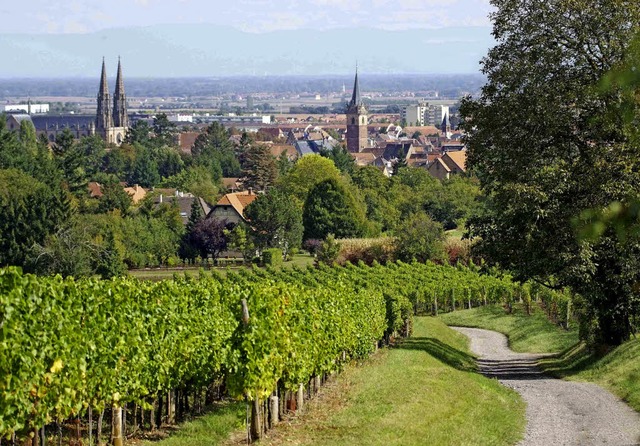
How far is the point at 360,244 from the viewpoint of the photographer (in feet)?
280

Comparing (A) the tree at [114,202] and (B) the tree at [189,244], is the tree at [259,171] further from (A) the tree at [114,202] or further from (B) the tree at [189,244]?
(B) the tree at [189,244]

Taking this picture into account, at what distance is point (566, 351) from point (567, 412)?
14184 mm

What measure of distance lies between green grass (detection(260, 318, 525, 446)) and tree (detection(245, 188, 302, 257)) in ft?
213

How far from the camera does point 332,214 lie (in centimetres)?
9656

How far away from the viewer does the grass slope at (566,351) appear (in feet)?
90.9

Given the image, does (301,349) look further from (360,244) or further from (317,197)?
(317,197)

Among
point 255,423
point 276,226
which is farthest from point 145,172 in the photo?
point 255,423

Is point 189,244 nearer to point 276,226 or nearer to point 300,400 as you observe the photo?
point 276,226

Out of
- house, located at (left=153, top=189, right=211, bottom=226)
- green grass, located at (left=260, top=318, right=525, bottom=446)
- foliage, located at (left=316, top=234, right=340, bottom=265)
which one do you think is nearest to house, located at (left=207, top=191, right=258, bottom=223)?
house, located at (left=153, top=189, right=211, bottom=226)

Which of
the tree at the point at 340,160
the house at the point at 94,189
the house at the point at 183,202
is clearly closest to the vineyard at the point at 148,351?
the house at the point at 183,202

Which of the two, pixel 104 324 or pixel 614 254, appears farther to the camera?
pixel 614 254

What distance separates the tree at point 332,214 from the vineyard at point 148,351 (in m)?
68.3

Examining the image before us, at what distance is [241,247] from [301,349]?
7298 centimetres

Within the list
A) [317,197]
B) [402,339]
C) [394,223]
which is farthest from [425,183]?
[402,339]
